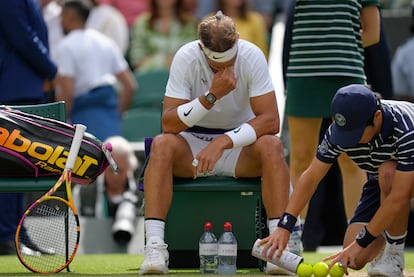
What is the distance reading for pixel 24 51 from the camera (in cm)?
934

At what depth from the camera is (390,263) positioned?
6.96m

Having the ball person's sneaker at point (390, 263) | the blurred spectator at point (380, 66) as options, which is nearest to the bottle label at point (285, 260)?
the ball person's sneaker at point (390, 263)

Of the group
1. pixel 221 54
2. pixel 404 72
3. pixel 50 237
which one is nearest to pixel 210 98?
pixel 221 54

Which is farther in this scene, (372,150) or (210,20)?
(210,20)

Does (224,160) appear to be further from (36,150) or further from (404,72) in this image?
(404,72)

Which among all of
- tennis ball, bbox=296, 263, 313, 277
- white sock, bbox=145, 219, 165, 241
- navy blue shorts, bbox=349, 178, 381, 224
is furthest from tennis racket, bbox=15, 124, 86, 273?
navy blue shorts, bbox=349, 178, 381, 224

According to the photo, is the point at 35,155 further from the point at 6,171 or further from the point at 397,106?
the point at 397,106

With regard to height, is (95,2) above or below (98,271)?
above

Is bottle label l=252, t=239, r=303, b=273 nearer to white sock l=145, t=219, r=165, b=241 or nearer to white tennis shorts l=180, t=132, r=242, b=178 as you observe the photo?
white sock l=145, t=219, r=165, b=241

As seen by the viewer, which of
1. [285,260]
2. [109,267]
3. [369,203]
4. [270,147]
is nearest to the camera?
[285,260]

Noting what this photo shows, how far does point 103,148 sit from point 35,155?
1.34 ft

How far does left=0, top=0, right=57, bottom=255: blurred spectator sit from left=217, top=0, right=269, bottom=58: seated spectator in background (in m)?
3.63

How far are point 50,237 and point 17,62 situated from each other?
213cm

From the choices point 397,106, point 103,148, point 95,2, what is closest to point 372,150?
point 397,106
